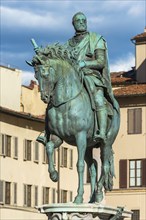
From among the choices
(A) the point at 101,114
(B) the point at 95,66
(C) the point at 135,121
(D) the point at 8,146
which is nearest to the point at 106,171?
(A) the point at 101,114

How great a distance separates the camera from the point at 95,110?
79.5 ft

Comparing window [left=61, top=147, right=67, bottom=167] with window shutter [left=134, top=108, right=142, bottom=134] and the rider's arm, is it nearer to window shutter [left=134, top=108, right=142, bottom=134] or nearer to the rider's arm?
window shutter [left=134, top=108, right=142, bottom=134]

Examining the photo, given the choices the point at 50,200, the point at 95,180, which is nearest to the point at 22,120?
the point at 50,200

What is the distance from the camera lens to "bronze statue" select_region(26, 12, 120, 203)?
23656 millimetres

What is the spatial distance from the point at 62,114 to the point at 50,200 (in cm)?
6173

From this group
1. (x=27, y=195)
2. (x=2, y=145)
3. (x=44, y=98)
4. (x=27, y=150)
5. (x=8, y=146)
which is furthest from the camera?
(x=27, y=150)

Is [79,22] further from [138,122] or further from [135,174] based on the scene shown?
[138,122]

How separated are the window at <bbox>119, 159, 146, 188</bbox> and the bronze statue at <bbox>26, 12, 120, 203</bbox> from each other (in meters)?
58.7

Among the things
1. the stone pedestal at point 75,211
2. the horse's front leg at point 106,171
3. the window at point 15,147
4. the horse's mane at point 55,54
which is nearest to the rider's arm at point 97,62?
the horse's mane at point 55,54

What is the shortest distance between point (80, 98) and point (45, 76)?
1.00m

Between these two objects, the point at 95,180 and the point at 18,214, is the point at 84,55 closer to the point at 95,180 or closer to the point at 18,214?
the point at 95,180

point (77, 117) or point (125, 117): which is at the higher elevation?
point (125, 117)

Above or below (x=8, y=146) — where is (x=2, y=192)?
below

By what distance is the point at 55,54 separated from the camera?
2378 centimetres
